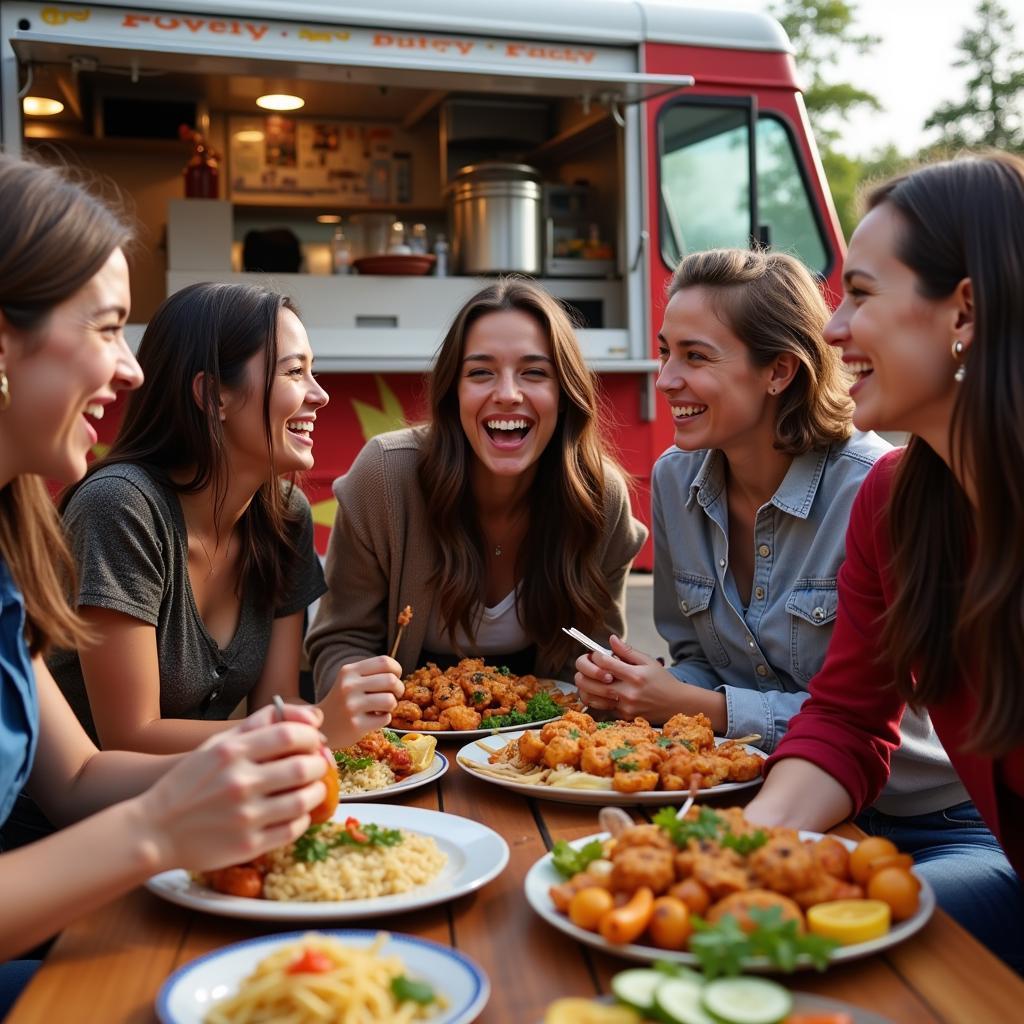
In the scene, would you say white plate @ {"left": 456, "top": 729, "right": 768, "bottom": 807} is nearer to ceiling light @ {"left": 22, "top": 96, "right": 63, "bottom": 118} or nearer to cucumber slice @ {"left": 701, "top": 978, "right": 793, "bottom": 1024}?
cucumber slice @ {"left": 701, "top": 978, "right": 793, "bottom": 1024}

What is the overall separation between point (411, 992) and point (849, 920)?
0.48 meters

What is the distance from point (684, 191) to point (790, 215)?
71cm

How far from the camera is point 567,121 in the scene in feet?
21.9

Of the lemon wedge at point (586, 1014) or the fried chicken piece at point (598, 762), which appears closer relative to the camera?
the lemon wedge at point (586, 1014)

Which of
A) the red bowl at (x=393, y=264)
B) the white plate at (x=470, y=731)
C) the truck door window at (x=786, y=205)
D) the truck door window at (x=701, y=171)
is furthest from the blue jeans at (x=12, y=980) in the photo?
the truck door window at (x=786, y=205)

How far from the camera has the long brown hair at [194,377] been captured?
2.59 meters

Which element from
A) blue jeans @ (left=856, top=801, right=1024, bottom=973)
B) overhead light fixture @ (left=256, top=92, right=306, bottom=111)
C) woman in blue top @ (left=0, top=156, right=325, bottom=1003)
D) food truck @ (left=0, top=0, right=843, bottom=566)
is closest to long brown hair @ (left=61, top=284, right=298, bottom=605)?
woman in blue top @ (left=0, top=156, right=325, bottom=1003)

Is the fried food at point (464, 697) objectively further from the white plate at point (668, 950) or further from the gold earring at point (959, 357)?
the gold earring at point (959, 357)

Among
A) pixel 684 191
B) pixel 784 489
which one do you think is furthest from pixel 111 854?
pixel 684 191

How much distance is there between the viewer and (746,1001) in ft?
3.60

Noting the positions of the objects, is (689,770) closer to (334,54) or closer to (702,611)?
(702,611)

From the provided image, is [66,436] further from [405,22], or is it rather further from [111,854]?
[405,22]

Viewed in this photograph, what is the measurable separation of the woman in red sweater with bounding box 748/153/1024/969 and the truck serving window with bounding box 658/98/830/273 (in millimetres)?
4126

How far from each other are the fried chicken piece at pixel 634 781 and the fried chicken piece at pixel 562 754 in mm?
126
